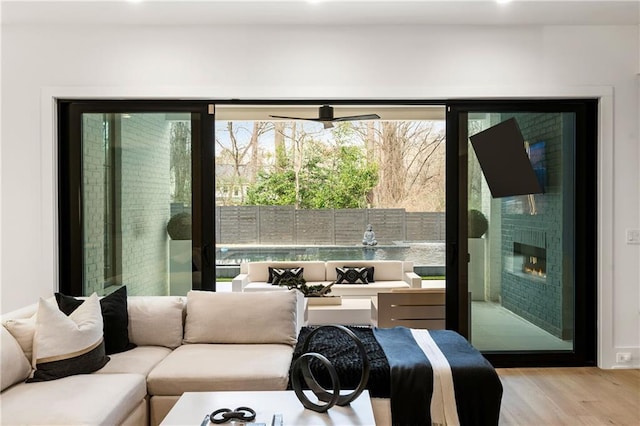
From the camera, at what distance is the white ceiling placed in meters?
3.83

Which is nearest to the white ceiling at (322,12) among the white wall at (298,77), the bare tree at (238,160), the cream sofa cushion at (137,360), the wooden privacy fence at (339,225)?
the white wall at (298,77)

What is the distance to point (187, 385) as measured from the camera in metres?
2.86

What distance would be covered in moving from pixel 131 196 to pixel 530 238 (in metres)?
3.40

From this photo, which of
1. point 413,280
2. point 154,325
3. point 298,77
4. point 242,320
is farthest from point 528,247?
point 154,325

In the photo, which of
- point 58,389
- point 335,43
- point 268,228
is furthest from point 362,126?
point 58,389

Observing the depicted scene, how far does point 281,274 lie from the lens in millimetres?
7180

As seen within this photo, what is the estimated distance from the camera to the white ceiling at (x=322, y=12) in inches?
151

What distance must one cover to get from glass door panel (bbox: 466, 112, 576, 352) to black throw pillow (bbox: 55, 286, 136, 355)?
273 centimetres

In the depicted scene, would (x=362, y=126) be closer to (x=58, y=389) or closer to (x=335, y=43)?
(x=335, y=43)

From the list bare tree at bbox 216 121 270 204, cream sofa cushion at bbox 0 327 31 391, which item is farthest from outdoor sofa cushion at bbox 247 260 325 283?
cream sofa cushion at bbox 0 327 31 391

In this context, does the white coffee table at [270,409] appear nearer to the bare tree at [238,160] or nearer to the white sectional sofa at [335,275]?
the white sectional sofa at [335,275]

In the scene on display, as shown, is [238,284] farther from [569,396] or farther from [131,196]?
[569,396]

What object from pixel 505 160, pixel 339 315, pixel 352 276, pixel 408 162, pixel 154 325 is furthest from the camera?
pixel 408 162

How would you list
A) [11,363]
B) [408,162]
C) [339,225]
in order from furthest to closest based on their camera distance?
[408,162]
[339,225]
[11,363]
